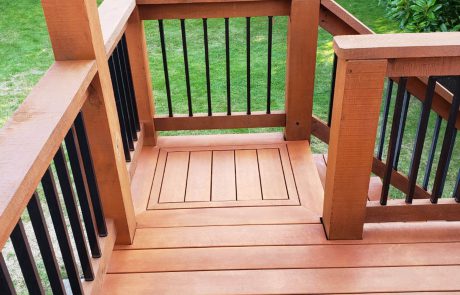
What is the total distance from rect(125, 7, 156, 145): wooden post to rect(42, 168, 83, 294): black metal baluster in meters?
1.35

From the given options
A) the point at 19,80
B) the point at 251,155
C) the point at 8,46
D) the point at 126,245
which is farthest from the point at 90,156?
the point at 8,46

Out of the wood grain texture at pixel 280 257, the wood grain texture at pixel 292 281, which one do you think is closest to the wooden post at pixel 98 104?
the wood grain texture at pixel 280 257

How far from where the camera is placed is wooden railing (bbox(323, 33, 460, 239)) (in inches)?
68.5

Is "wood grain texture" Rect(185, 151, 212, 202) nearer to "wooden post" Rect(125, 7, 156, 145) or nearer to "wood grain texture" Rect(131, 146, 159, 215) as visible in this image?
"wood grain texture" Rect(131, 146, 159, 215)

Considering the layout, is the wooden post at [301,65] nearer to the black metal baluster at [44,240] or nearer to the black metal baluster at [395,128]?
the black metal baluster at [395,128]

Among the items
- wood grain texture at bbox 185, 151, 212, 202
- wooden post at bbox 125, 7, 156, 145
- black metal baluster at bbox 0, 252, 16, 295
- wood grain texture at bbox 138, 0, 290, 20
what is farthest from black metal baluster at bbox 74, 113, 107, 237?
wood grain texture at bbox 138, 0, 290, 20

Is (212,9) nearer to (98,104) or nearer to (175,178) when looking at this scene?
(175,178)

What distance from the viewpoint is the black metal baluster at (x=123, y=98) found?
2.38 m

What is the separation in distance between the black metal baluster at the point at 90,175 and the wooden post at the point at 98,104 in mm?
71

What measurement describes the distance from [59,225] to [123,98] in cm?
111

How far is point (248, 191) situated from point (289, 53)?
0.83 m

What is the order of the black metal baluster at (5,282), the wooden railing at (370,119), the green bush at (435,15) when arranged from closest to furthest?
the black metal baluster at (5,282), the wooden railing at (370,119), the green bush at (435,15)

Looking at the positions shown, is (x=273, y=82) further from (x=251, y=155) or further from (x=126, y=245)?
(x=126, y=245)

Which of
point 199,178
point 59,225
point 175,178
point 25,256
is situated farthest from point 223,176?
point 25,256
